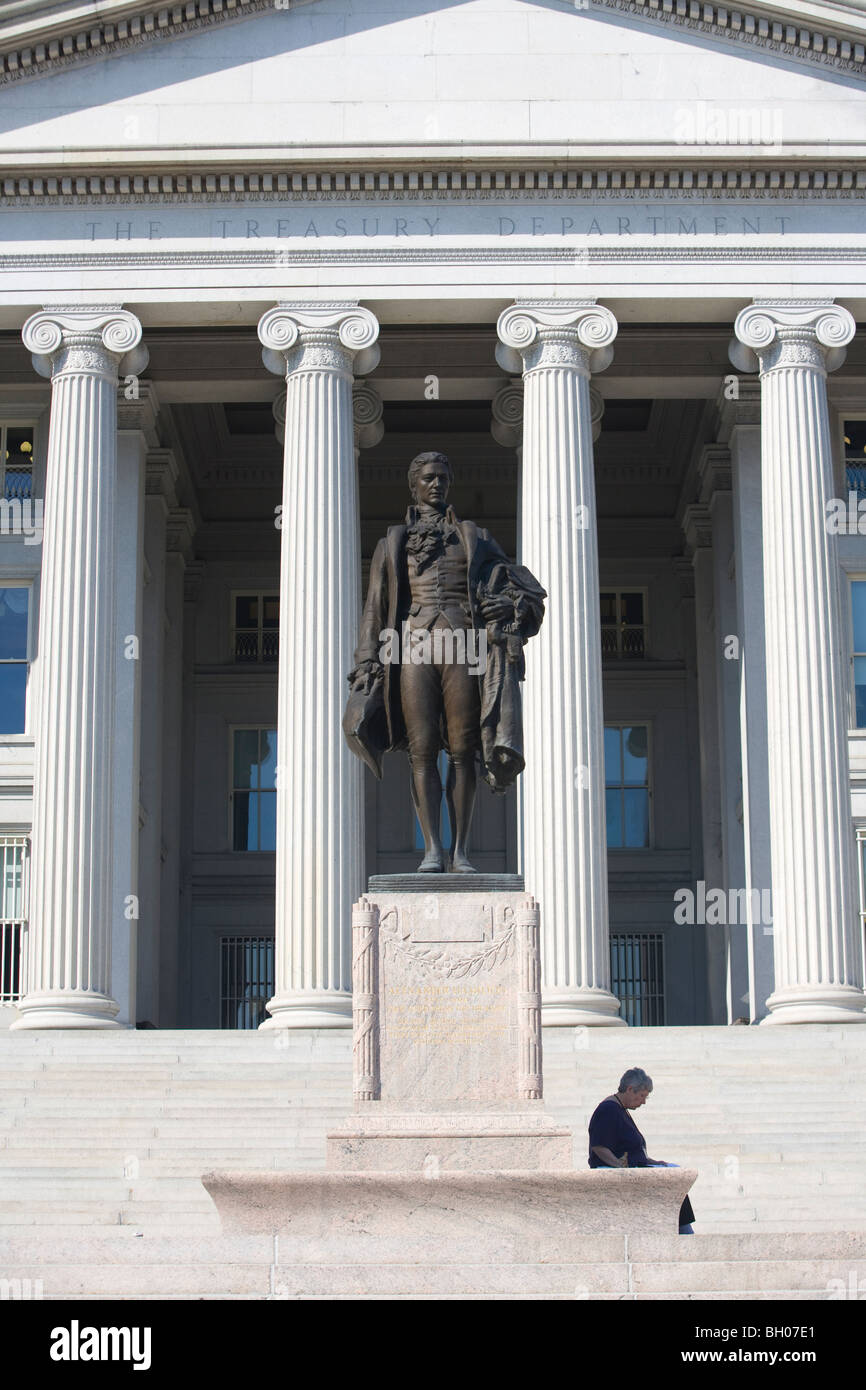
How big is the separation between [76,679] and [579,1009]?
8.59m

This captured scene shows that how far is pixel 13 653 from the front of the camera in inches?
1580

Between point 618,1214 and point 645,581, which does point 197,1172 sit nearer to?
point 618,1214

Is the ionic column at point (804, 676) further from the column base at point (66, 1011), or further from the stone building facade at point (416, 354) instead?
the column base at point (66, 1011)

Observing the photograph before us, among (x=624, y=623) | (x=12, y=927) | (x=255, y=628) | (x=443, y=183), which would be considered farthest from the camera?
(x=624, y=623)

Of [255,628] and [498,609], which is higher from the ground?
[255,628]

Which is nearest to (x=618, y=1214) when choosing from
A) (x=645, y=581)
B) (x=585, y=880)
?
(x=585, y=880)

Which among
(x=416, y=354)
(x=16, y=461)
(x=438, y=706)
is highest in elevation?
(x=416, y=354)

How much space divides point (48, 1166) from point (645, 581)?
26147 millimetres

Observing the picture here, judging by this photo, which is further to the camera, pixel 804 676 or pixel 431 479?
pixel 804 676

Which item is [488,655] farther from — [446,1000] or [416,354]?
[416,354]

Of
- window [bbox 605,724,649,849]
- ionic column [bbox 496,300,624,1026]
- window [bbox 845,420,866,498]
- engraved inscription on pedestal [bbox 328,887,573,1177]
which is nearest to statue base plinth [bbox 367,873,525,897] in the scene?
engraved inscription on pedestal [bbox 328,887,573,1177]

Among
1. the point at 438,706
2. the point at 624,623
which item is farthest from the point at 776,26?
the point at 438,706

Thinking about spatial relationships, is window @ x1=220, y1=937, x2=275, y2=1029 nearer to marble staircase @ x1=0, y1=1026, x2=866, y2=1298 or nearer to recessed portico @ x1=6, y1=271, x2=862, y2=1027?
recessed portico @ x1=6, y1=271, x2=862, y2=1027

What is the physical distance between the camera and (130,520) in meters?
38.2
